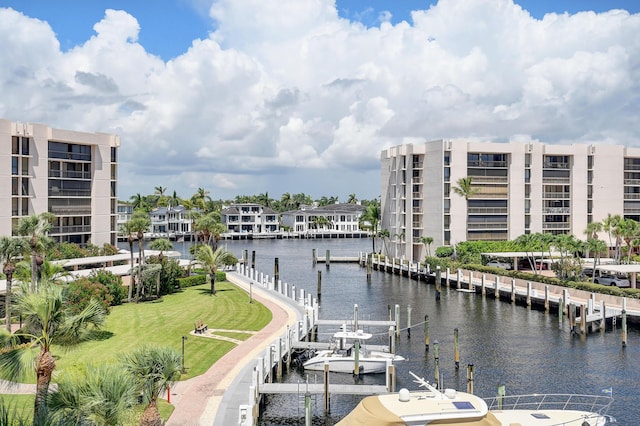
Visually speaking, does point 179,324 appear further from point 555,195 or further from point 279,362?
point 555,195

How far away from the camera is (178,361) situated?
968 inches

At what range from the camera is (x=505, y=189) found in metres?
110

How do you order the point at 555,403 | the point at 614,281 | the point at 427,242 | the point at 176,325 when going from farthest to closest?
1. the point at 427,242
2. the point at 614,281
3. the point at 176,325
4. the point at 555,403

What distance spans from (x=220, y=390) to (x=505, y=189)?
86.3 meters

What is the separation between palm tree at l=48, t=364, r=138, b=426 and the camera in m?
19.1

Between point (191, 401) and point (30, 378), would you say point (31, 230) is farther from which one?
point (191, 401)

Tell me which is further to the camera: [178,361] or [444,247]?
[444,247]

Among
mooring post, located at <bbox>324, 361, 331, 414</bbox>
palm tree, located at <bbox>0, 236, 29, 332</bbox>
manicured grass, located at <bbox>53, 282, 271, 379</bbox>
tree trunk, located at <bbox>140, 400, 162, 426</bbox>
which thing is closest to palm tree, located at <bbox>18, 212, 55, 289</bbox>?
palm tree, located at <bbox>0, 236, 29, 332</bbox>

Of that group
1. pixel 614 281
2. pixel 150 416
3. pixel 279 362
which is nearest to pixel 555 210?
pixel 614 281

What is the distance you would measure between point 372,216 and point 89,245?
7134cm

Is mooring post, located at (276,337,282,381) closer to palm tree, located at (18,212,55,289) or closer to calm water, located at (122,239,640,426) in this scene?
calm water, located at (122,239,640,426)

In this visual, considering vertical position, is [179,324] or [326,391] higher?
[179,324]

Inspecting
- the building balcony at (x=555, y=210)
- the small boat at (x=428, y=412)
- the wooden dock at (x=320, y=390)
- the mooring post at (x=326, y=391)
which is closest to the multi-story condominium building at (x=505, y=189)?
the building balcony at (x=555, y=210)

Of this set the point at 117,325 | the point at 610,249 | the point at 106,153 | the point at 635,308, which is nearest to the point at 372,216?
the point at 610,249
